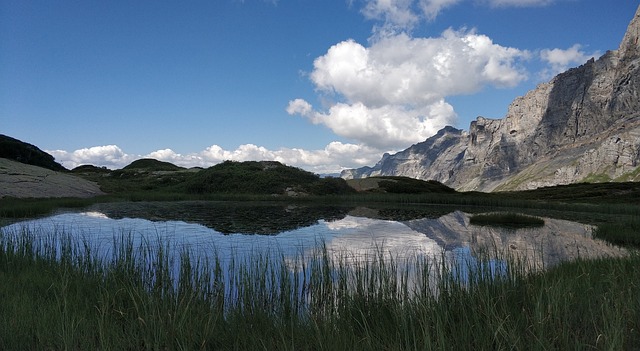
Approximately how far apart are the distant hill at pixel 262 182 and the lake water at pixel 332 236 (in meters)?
25.3

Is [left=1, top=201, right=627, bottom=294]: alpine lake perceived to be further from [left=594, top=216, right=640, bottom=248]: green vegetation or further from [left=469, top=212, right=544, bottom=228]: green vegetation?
[left=469, top=212, right=544, bottom=228]: green vegetation

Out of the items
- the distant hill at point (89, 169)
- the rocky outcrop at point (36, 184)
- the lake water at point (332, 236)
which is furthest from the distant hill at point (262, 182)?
the distant hill at point (89, 169)

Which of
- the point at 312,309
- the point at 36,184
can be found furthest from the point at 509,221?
the point at 36,184

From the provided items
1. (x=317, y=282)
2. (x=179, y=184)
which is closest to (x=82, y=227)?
(x=317, y=282)

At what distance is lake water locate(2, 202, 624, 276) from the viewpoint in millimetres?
14859

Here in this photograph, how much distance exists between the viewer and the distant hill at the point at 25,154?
58934 millimetres

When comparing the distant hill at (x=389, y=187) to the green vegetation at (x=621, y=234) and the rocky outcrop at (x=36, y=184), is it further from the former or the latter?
the rocky outcrop at (x=36, y=184)

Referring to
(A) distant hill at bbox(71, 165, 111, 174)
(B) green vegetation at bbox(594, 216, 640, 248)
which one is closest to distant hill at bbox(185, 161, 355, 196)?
(B) green vegetation at bbox(594, 216, 640, 248)

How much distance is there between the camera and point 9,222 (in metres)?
21.0

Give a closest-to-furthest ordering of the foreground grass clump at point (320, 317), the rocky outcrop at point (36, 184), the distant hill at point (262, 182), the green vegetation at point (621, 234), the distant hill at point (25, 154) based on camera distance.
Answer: the foreground grass clump at point (320, 317) < the green vegetation at point (621, 234) < the rocky outcrop at point (36, 184) < the distant hill at point (262, 182) < the distant hill at point (25, 154)

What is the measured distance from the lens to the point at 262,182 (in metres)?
54.2

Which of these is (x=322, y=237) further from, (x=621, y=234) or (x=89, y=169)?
(x=89, y=169)

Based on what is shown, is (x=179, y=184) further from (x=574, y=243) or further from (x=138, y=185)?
(x=574, y=243)

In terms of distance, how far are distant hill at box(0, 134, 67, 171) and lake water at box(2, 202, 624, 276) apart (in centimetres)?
4462
